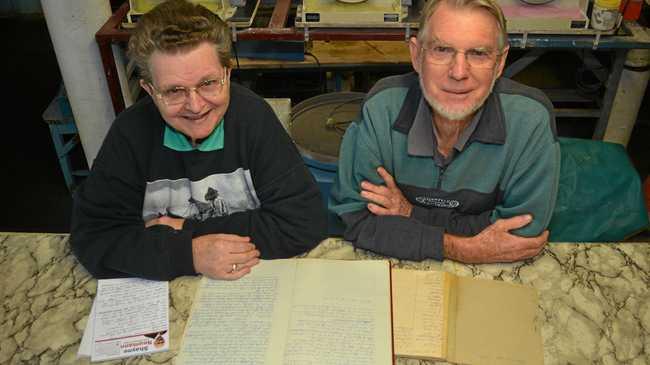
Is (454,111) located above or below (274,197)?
above

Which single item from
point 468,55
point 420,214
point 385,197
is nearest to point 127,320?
point 385,197

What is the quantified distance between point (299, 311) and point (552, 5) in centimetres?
206

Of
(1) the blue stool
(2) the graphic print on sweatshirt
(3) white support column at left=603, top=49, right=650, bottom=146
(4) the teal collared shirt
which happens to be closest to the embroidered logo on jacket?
(2) the graphic print on sweatshirt

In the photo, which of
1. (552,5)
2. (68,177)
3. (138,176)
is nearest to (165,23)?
(138,176)

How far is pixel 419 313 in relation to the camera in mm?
1306

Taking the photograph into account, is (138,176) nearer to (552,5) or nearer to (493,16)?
(493,16)

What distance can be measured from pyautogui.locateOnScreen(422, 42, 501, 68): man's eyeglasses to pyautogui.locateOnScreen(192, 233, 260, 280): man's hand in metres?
0.69

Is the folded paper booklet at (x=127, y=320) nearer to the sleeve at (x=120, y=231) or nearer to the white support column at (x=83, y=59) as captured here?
the sleeve at (x=120, y=231)

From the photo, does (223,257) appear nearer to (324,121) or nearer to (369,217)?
(369,217)

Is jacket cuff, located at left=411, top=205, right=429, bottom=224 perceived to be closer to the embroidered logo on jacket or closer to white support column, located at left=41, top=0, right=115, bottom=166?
the embroidered logo on jacket

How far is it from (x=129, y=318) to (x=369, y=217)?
26.1 inches

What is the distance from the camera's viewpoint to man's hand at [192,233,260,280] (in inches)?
55.4

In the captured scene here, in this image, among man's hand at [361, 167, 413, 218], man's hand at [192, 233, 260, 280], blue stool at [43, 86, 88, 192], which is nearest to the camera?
man's hand at [192, 233, 260, 280]

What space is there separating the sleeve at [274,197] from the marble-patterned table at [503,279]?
95 mm
